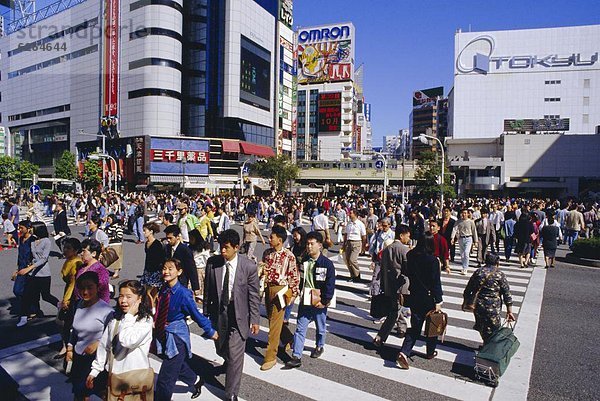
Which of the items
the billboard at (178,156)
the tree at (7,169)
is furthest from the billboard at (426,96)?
the tree at (7,169)

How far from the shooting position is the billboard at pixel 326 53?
108 m

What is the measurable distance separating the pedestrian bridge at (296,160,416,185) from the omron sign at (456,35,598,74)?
28.1 m

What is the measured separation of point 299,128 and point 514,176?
58.5 m

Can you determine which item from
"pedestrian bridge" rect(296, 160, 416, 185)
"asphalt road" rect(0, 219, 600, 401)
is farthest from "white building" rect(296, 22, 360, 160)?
"asphalt road" rect(0, 219, 600, 401)

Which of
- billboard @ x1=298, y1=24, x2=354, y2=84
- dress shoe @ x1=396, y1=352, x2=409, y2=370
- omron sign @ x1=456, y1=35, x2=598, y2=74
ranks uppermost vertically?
billboard @ x1=298, y1=24, x2=354, y2=84

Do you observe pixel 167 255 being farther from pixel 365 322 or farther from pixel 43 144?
pixel 43 144

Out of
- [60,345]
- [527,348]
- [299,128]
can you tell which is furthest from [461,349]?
[299,128]

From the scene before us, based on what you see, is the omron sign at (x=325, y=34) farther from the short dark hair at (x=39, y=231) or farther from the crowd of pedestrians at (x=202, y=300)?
the short dark hair at (x=39, y=231)

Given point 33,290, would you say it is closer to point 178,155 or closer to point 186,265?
point 186,265

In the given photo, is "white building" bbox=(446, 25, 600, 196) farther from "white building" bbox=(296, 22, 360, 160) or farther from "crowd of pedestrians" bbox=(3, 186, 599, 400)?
"crowd of pedestrians" bbox=(3, 186, 599, 400)

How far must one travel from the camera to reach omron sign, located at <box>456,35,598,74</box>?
8312 cm

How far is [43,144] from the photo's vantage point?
78.7 metres

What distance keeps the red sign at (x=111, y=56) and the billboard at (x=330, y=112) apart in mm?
55965

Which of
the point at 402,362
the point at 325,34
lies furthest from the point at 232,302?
the point at 325,34
